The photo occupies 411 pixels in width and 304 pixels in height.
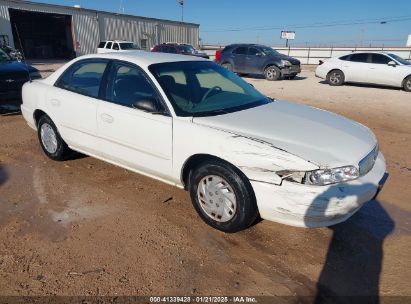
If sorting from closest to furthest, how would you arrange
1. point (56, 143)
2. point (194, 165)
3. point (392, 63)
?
point (194, 165) → point (56, 143) → point (392, 63)

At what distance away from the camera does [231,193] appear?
316cm

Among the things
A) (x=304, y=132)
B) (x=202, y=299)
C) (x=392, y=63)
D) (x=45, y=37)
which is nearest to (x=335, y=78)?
(x=392, y=63)

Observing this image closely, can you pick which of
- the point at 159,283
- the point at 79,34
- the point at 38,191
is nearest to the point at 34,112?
the point at 38,191

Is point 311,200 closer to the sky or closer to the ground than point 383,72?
closer to the ground

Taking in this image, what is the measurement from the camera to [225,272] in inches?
112

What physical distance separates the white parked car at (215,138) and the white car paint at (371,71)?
1146 centimetres

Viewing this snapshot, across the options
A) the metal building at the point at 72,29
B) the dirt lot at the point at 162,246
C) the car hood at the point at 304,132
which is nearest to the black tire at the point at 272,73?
the dirt lot at the point at 162,246

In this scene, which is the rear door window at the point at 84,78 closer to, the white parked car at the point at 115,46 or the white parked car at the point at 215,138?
the white parked car at the point at 215,138

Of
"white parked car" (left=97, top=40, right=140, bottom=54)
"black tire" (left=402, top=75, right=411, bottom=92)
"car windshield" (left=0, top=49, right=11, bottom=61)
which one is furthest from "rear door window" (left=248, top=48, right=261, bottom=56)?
"car windshield" (left=0, top=49, right=11, bottom=61)

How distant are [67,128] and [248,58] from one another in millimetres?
14150

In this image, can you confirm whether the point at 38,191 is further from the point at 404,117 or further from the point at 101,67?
the point at 404,117

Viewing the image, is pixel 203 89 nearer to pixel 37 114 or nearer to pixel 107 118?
pixel 107 118

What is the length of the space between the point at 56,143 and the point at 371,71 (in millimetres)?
13036

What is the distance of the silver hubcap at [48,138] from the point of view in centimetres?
491
